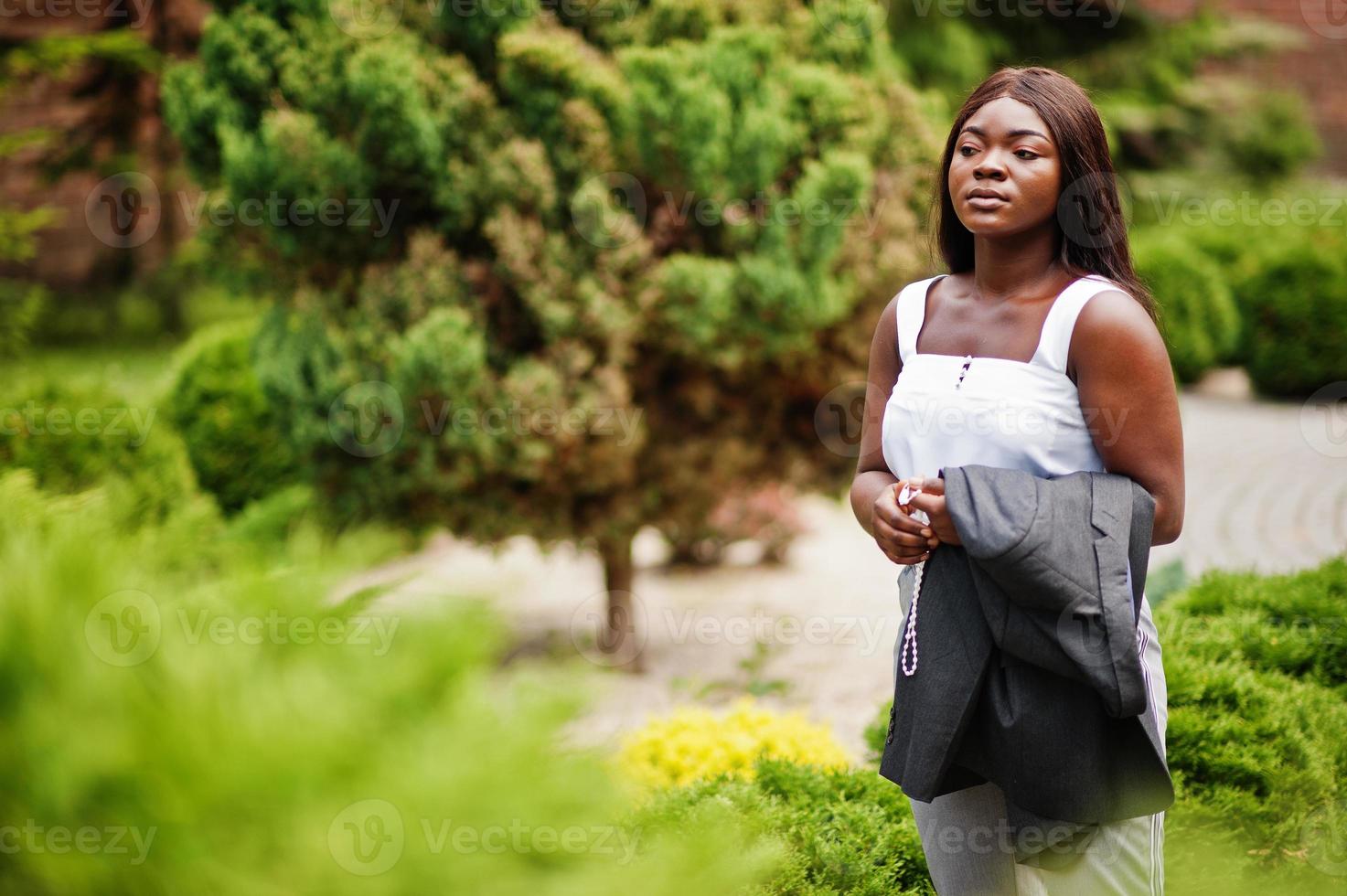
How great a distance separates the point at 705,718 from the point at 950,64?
13.1m

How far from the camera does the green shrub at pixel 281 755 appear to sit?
1.08 metres

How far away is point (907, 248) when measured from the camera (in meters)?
5.64

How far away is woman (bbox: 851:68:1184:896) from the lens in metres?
2.03
